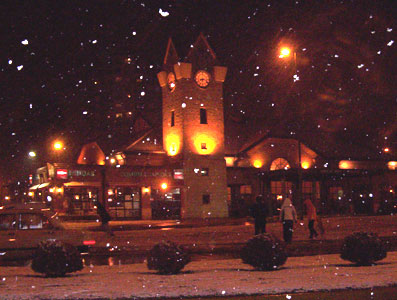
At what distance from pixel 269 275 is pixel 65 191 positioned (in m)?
36.3

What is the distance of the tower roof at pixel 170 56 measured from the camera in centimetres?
4734

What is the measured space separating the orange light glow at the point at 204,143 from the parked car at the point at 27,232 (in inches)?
1238

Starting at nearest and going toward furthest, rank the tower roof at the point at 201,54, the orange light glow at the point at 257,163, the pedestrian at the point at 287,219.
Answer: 1. the pedestrian at the point at 287,219
2. the tower roof at the point at 201,54
3. the orange light glow at the point at 257,163

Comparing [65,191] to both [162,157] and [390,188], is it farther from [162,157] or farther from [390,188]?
[390,188]

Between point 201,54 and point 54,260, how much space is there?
3790cm

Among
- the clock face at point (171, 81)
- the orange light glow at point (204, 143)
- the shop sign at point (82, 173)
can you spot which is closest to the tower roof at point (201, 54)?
the clock face at point (171, 81)

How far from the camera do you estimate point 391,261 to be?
12844mm

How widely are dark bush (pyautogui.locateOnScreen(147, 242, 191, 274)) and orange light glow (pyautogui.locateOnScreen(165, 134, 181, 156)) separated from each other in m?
35.2

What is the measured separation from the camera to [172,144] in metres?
47.8

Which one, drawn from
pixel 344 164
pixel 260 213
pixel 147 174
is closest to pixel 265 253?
pixel 260 213

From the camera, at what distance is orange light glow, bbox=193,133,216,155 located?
46312 mm

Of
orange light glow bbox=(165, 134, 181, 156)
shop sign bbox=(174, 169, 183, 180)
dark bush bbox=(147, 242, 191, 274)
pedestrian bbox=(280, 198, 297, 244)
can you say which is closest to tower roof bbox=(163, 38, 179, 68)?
orange light glow bbox=(165, 134, 181, 156)

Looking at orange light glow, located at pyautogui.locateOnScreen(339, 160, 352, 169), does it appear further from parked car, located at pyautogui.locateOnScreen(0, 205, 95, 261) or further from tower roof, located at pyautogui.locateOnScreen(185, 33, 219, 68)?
parked car, located at pyautogui.locateOnScreen(0, 205, 95, 261)

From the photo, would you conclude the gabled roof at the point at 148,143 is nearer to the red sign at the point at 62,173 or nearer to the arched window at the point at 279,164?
the red sign at the point at 62,173
